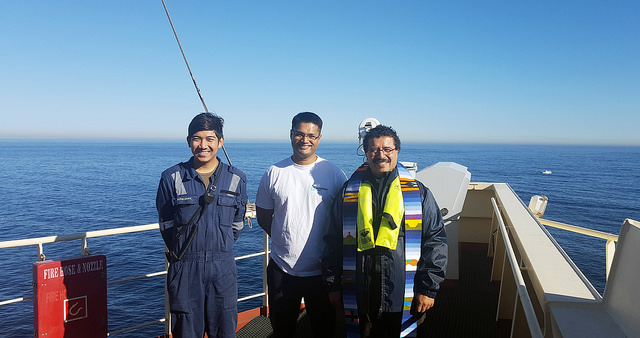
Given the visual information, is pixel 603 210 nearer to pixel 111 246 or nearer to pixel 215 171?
pixel 111 246

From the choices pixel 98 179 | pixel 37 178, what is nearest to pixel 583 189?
pixel 98 179

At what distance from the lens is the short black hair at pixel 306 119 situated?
2.27 meters

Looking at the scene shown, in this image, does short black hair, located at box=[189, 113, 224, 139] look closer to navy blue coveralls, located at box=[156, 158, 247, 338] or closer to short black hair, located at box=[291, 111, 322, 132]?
navy blue coveralls, located at box=[156, 158, 247, 338]

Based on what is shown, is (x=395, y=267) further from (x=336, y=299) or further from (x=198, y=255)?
(x=198, y=255)

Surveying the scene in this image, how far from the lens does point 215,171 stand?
2.33 metres

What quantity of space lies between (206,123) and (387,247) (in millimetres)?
1184

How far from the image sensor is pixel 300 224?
221 cm

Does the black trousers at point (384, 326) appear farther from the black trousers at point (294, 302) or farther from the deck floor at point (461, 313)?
the deck floor at point (461, 313)

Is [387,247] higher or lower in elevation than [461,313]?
higher

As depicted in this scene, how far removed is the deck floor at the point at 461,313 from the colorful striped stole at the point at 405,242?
122 cm

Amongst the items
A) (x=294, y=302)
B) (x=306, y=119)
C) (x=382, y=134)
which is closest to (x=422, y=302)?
(x=294, y=302)

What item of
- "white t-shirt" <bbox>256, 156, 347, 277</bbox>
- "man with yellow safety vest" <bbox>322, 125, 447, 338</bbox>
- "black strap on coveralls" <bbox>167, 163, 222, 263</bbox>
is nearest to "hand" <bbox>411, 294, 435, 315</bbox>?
"man with yellow safety vest" <bbox>322, 125, 447, 338</bbox>

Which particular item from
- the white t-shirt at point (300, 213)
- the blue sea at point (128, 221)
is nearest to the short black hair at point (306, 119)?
the white t-shirt at point (300, 213)

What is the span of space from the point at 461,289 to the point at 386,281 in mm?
2649
